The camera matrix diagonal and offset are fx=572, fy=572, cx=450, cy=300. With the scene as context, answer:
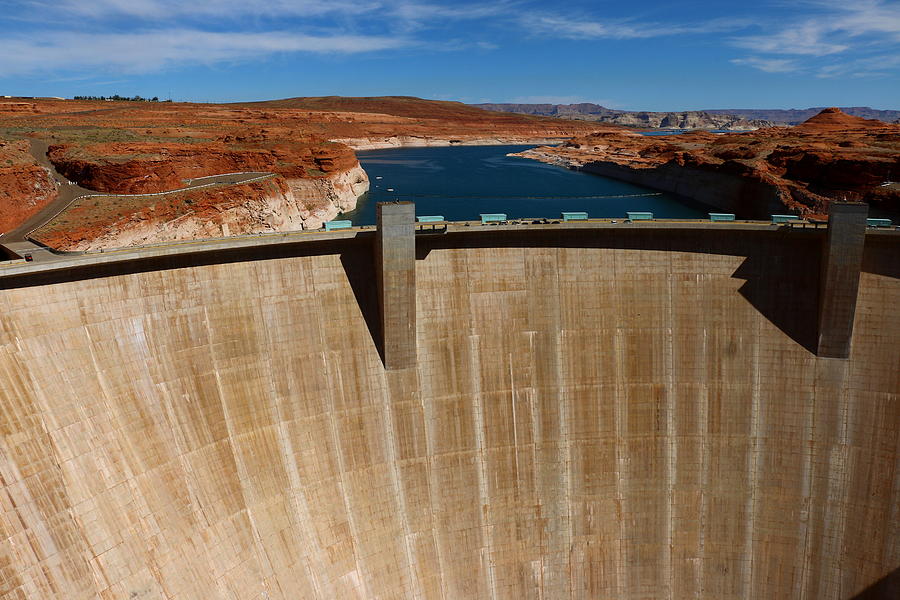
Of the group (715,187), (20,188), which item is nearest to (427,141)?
(715,187)

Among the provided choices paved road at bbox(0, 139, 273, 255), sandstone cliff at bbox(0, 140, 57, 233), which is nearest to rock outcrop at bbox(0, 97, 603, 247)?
sandstone cliff at bbox(0, 140, 57, 233)

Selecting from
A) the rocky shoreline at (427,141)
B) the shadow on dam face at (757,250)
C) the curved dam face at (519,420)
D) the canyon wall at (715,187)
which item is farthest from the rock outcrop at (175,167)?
the canyon wall at (715,187)

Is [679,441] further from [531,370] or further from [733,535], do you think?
[531,370]

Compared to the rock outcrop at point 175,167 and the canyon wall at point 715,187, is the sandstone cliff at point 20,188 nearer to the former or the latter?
the rock outcrop at point 175,167

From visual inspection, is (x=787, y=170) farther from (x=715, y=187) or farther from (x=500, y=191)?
(x=500, y=191)

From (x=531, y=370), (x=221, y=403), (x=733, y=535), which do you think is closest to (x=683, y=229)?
(x=531, y=370)

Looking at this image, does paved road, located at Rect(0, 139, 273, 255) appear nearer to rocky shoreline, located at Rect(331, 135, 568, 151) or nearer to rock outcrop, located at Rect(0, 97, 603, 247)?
rock outcrop, located at Rect(0, 97, 603, 247)

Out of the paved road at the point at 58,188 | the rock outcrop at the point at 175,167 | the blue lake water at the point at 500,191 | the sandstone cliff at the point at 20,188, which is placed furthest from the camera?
the blue lake water at the point at 500,191
